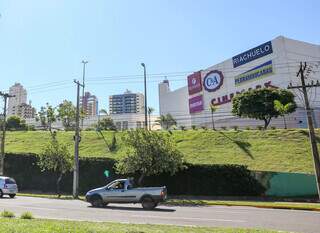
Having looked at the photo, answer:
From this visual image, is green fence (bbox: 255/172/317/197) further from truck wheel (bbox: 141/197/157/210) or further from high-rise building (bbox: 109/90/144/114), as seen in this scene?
high-rise building (bbox: 109/90/144/114)

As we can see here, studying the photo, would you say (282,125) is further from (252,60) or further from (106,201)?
(106,201)

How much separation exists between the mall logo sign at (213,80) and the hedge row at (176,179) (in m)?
63.7

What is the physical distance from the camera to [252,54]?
84.8 metres

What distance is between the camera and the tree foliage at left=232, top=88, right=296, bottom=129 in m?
63.2

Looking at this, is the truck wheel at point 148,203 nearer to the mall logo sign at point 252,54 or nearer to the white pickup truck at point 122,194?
the white pickup truck at point 122,194

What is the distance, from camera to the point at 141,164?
29969 millimetres

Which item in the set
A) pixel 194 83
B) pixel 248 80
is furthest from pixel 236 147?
pixel 194 83

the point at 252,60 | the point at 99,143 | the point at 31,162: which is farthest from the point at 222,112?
the point at 31,162

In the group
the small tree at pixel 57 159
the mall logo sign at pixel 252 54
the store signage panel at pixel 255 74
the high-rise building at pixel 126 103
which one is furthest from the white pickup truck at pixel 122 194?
the high-rise building at pixel 126 103

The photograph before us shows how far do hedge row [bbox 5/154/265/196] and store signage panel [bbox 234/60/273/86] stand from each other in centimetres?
5319

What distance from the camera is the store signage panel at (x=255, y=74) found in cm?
8000

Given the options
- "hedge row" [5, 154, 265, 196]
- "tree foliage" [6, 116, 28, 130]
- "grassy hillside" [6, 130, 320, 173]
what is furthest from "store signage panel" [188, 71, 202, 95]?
"hedge row" [5, 154, 265, 196]

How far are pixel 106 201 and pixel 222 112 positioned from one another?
7317 cm

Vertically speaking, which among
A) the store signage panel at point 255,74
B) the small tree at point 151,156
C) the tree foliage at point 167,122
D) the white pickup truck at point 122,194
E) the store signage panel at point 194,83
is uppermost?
the store signage panel at point 194,83
